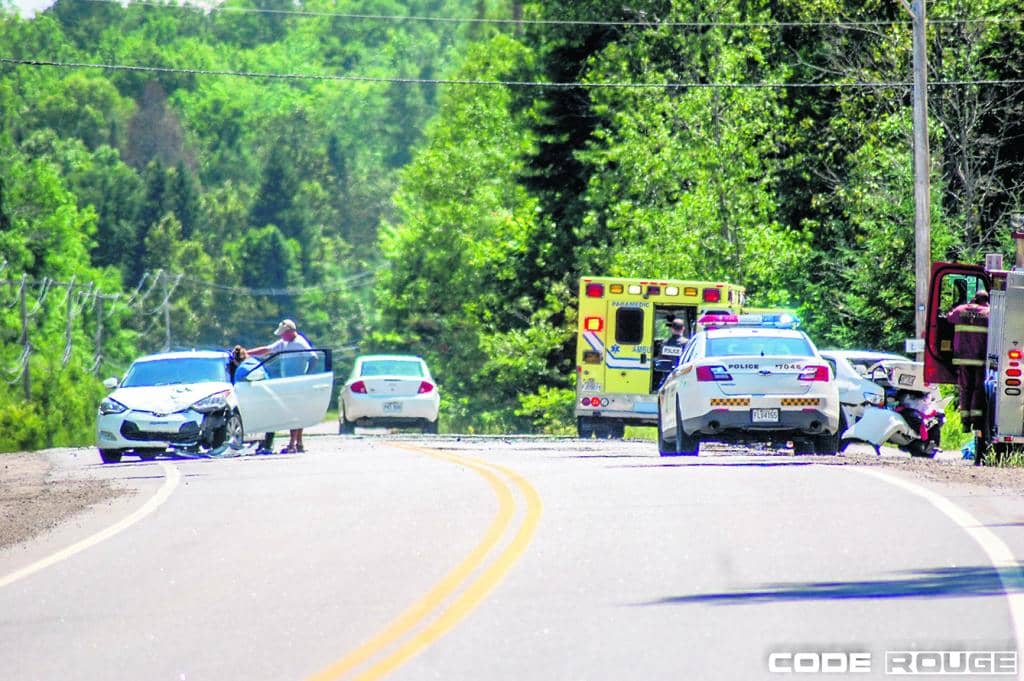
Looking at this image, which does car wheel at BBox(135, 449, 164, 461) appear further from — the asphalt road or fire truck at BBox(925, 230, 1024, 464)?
fire truck at BBox(925, 230, 1024, 464)

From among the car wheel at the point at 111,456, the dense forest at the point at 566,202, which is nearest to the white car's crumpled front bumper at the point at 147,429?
the car wheel at the point at 111,456

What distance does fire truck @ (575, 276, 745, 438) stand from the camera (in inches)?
1296

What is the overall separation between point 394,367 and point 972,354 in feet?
58.1

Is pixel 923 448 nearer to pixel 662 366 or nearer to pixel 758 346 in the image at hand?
pixel 758 346

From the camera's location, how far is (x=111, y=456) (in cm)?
2706

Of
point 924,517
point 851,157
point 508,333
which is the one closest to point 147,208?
point 508,333

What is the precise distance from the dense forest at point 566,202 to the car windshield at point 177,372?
14958 mm

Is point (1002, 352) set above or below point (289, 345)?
above

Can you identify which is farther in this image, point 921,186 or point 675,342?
point 921,186

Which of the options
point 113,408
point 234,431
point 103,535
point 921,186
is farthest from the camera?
point 921,186

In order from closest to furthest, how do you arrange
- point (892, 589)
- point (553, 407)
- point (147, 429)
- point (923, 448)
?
point (892, 589) → point (923, 448) → point (147, 429) → point (553, 407)

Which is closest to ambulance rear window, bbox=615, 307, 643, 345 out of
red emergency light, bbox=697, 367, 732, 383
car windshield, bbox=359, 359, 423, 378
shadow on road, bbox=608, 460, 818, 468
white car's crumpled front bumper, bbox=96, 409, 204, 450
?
car windshield, bbox=359, 359, 423, 378

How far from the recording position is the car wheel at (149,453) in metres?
27.3

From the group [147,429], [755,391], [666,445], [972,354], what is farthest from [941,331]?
[147,429]
